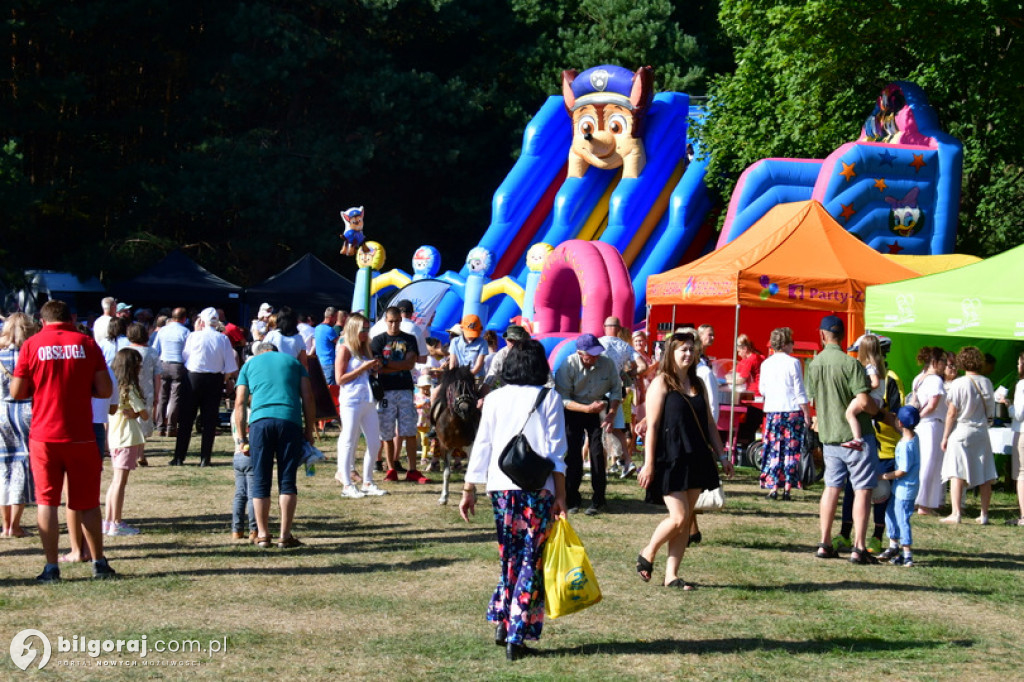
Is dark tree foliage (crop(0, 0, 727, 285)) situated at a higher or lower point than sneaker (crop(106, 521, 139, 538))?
higher

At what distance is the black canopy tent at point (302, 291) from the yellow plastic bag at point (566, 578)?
1971 centimetres

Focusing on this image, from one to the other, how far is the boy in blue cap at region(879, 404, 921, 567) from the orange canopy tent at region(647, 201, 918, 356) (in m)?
5.56

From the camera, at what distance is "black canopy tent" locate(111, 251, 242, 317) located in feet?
80.0

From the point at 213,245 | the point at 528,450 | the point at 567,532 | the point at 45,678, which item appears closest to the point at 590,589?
the point at 567,532

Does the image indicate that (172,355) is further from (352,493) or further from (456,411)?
(456,411)

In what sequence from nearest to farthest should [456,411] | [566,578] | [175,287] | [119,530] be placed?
[566,578]
[119,530]
[456,411]
[175,287]

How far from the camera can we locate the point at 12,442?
27.6 feet

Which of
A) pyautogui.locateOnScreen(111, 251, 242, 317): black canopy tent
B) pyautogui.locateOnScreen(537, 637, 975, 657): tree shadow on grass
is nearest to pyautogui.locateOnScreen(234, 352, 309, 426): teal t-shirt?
pyautogui.locateOnScreen(537, 637, 975, 657): tree shadow on grass

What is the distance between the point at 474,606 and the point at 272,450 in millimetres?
2035

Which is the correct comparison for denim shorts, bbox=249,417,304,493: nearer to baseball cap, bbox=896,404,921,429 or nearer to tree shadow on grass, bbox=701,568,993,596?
tree shadow on grass, bbox=701,568,993,596

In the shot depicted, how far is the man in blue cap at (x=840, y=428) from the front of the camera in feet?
27.1

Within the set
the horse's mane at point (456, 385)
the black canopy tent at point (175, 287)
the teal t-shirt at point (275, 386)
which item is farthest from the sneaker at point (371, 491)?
the black canopy tent at point (175, 287)

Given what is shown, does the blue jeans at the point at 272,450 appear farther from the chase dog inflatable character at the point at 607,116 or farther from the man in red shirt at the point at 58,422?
the chase dog inflatable character at the point at 607,116

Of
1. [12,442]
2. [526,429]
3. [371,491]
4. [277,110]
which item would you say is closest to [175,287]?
[277,110]
